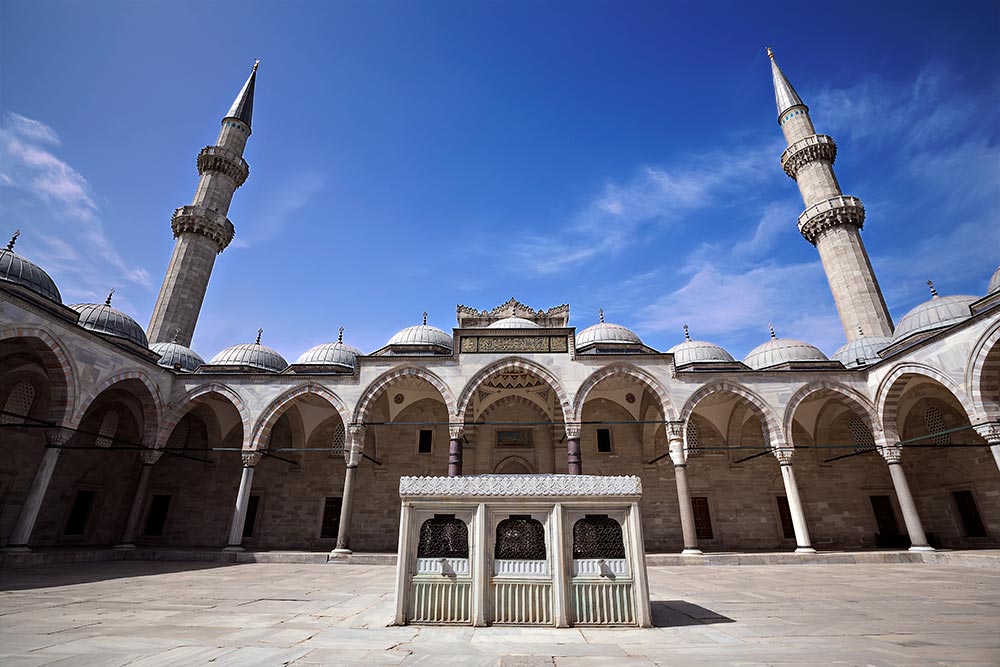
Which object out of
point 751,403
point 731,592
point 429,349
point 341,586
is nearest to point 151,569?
point 341,586

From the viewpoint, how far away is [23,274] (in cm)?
1245

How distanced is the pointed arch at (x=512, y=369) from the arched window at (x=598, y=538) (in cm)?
816

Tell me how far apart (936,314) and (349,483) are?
19.0 m

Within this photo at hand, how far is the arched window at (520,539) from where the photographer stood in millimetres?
4918

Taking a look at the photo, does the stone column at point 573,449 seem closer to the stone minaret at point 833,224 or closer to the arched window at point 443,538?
the arched window at point 443,538

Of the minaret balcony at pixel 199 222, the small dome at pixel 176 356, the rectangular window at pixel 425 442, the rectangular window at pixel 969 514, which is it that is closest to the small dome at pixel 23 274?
the small dome at pixel 176 356

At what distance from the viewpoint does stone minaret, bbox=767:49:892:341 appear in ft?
60.4

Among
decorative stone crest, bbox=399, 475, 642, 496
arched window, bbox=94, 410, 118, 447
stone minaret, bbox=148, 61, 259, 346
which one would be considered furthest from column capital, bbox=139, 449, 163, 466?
decorative stone crest, bbox=399, 475, 642, 496

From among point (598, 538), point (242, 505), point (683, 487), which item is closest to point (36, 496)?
point (242, 505)

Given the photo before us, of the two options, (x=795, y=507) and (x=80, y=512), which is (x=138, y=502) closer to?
(x=80, y=512)

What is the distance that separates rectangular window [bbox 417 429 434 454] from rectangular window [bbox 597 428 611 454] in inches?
241

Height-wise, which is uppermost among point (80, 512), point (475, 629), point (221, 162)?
point (221, 162)

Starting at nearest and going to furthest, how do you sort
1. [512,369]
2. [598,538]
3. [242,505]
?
[598,538] → [242,505] → [512,369]

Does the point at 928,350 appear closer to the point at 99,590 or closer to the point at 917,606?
the point at 917,606
